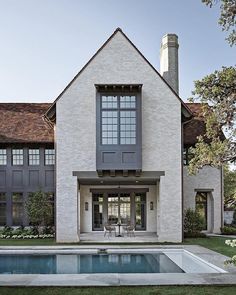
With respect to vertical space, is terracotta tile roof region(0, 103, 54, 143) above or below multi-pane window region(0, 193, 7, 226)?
above

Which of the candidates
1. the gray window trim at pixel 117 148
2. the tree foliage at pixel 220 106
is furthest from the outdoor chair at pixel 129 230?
the tree foliage at pixel 220 106

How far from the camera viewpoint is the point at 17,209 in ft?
83.8

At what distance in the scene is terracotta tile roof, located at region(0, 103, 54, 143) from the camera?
82.8ft

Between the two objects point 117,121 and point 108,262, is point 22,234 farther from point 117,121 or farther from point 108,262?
point 117,121

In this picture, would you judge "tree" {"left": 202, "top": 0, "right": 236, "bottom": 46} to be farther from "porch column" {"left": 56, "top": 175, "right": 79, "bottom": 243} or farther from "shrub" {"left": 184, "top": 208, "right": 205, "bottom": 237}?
"shrub" {"left": 184, "top": 208, "right": 205, "bottom": 237}

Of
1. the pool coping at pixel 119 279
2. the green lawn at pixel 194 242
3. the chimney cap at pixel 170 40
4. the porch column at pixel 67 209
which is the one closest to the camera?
the pool coping at pixel 119 279

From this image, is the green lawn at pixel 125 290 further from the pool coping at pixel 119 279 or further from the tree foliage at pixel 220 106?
the tree foliage at pixel 220 106

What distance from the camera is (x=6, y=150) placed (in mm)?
25484

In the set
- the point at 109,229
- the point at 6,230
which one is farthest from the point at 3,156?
the point at 109,229

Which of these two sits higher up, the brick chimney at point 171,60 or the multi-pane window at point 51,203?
the brick chimney at point 171,60

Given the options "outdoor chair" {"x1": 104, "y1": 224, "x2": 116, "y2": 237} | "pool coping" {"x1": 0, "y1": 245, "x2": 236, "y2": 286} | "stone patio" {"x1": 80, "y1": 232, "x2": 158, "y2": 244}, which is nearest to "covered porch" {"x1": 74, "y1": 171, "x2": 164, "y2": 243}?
"stone patio" {"x1": 80, "y1": 232, "x2": 158, "y2": 244}

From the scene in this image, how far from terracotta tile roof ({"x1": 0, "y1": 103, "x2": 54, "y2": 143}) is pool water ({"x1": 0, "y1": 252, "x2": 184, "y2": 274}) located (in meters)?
9.81

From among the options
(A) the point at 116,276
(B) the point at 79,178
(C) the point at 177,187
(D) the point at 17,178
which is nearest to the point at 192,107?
(C) the point at 177,187

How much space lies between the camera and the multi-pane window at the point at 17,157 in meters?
25.5
